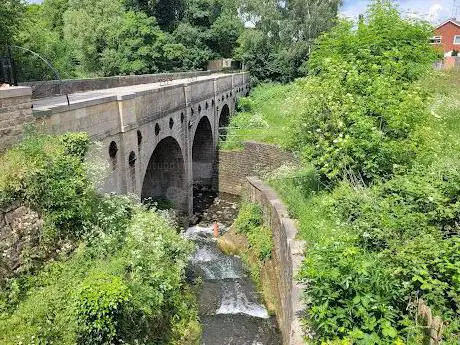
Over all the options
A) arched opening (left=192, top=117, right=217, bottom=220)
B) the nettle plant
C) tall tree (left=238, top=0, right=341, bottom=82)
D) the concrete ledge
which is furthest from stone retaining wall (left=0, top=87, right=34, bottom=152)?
tall tree (left=238, top=0, right=341, bottom=82)

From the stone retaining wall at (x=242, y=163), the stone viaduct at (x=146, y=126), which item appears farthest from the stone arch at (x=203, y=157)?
the stone retaining wall at (x=242, y=163)

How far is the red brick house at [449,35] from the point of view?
44.9 m

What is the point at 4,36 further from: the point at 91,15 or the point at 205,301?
the point at 91,15

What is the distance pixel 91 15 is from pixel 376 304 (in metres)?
39.5

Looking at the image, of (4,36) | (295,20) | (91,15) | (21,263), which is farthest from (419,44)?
(91,15)

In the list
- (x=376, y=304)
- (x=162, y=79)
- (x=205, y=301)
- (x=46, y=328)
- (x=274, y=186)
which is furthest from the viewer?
(x=162, y=79)

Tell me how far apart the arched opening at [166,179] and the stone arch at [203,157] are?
6.37 meters

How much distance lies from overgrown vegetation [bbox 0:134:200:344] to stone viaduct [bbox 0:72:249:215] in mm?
860

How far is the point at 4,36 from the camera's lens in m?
18.2

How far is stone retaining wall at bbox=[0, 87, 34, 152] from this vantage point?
746 cm

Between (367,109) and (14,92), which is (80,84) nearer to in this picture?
(14,92)

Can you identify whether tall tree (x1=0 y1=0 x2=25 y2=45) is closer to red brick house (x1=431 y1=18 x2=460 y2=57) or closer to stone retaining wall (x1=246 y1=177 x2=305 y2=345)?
stone retaining wall (x1=246 y1=177 x2=305 y2=345)

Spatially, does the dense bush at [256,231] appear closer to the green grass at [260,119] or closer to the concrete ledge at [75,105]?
the green grass at [260,119]

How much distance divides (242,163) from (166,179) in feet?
23.8
